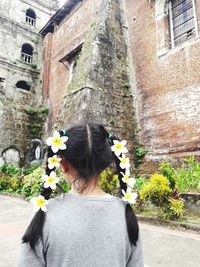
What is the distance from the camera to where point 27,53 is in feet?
58.6

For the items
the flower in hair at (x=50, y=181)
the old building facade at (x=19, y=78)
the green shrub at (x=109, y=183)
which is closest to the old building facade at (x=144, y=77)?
the green shrub at (x=109, y=183)

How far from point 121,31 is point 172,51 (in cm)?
281

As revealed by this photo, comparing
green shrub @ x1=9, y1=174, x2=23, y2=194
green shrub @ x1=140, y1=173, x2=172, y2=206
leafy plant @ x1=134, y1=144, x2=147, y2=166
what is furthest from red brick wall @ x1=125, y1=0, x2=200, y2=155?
green shrub @ x1=9, y1=174, x2=23, y2=194

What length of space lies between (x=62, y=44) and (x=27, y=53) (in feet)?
13.1

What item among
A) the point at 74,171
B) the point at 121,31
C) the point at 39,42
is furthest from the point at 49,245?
the point at 39,42

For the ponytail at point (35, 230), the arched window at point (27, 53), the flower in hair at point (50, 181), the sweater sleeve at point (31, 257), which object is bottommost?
the sweater sleeve at point (31, 257)

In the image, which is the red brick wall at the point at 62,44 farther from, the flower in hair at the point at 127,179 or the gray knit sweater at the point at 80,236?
the gray knit sweater at the point at 80,236

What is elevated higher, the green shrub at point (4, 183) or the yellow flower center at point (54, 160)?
the yellow flower center at point (54, 160)

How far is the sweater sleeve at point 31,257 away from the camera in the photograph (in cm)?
105

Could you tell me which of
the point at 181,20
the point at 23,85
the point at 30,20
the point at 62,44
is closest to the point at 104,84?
the point at 181,20

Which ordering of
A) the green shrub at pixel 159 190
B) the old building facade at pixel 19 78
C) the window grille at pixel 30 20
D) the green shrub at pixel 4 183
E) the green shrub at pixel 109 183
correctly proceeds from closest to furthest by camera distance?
the green shrub at pixel 159 190 → the green shrub at pixel 109 183 → the green shrub at pixel 4 183 → the old building facade at pixel 19 78 → the window grille at pixel 30 20

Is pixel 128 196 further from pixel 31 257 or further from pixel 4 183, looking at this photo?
pixel 4 183

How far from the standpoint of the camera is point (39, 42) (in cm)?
A: 1769

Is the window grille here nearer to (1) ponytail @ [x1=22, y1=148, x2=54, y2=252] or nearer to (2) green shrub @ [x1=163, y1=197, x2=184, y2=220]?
(2) green shrub @ [x1=163, y1=197, x2=184, y2=220]
